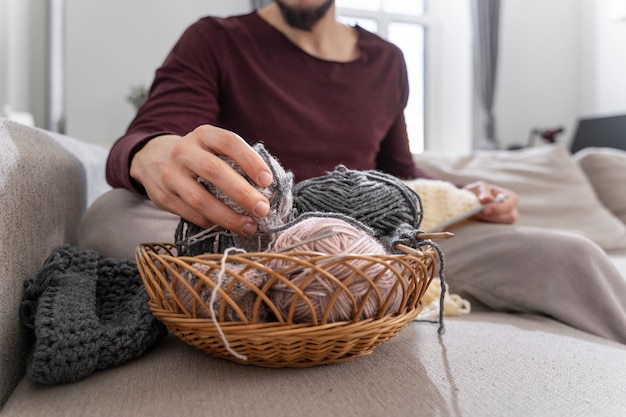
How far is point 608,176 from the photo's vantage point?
1.80 meters

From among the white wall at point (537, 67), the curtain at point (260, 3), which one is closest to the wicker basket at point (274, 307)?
the curtain at point (260, 3)

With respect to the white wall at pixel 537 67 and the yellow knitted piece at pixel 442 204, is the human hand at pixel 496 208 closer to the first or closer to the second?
the yellow knitted piece at pixel 442 204

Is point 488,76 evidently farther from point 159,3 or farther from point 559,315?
point 559,315

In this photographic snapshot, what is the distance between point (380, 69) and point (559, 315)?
25.4 inches

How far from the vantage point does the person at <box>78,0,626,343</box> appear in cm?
48

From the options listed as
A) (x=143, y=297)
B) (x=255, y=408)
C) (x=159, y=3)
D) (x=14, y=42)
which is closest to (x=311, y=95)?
(x=143, y=297)

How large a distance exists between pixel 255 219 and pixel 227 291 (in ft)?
0.24

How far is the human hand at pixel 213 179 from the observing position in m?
0.44

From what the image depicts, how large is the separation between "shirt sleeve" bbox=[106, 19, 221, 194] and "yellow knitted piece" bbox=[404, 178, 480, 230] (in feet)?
1.24

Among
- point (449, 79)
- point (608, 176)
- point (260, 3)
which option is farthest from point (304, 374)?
point (449, 79)

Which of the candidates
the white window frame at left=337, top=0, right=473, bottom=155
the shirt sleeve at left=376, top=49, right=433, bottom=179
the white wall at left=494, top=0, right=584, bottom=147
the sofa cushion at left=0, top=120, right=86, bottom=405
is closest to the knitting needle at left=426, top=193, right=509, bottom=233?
the shirt sleeve at left=376, top=49, right=433, bottom=179

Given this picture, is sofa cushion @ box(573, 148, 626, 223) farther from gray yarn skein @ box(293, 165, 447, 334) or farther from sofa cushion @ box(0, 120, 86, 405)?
sofa cushion @ box(0, 120, 86, 405)

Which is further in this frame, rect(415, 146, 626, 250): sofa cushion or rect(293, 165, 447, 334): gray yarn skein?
rect(415, 146, 626, 250): sofa cushion

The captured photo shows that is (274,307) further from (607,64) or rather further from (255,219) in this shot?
(607,64)
